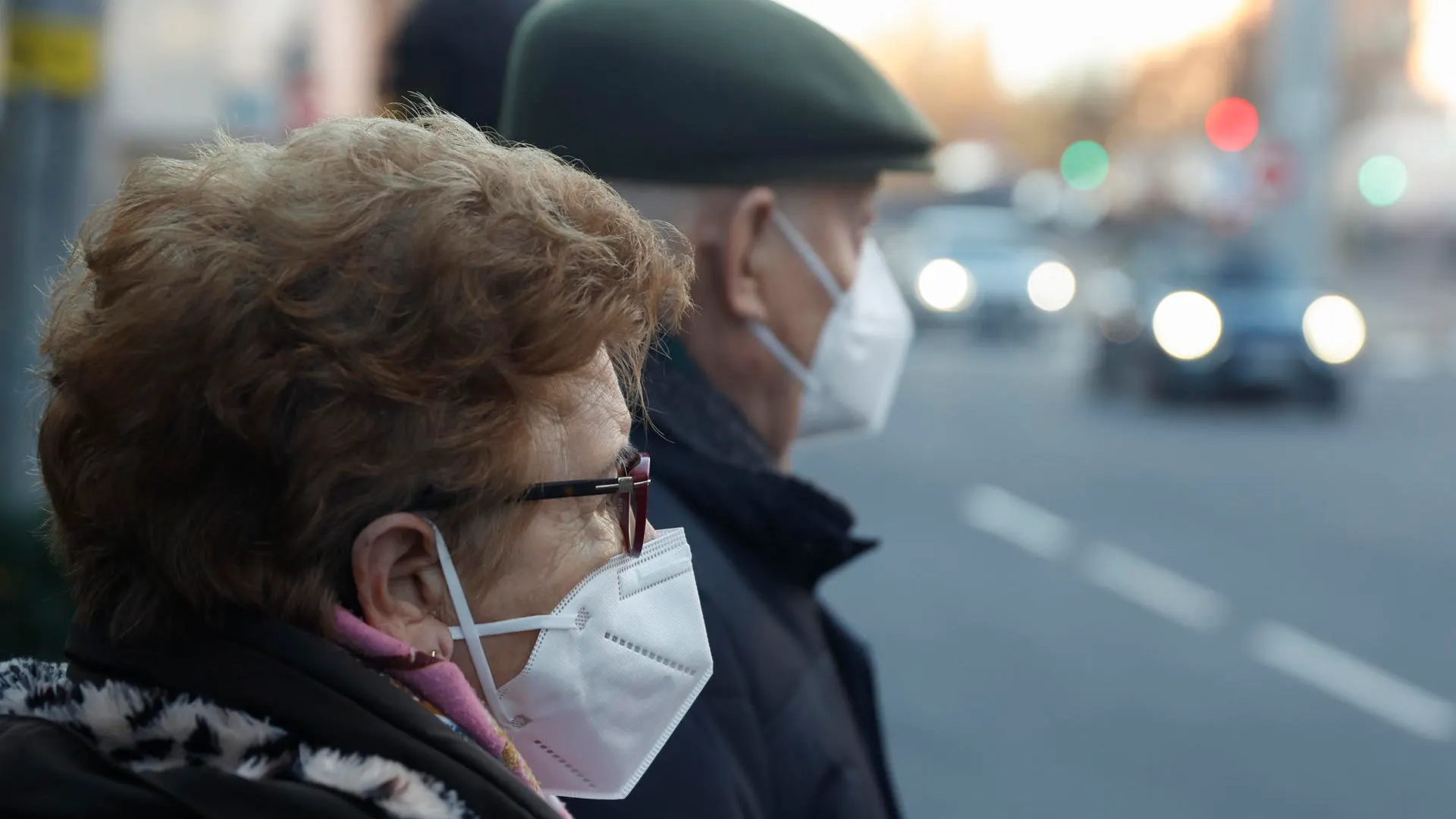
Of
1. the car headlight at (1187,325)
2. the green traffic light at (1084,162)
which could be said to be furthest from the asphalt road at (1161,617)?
the green traffic light at (1084,162)

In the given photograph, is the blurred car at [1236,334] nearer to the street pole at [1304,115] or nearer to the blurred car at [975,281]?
the street pole at [1304,115]

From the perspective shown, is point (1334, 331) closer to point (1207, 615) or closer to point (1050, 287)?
point (1207, 615)

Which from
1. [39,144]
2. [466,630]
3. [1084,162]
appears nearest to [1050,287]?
[1084,162]

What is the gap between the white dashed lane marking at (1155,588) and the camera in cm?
820

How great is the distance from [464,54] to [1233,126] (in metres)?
22.7

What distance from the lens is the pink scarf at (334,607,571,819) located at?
130 cm

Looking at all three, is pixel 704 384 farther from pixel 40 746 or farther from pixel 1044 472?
pixel 1044 472

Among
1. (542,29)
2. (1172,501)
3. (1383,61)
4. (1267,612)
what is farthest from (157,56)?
(1383,61)

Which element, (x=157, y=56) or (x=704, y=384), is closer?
(x=704, y=384)

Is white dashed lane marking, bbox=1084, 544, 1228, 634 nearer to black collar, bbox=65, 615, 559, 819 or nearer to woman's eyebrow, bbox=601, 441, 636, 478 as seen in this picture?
woman's eyebrow, bbox=601, 441, 636, 478

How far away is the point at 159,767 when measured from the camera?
1.20 m

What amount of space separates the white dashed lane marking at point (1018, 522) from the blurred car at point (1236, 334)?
15.9 ft

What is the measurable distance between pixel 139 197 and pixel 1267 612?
25.4ft

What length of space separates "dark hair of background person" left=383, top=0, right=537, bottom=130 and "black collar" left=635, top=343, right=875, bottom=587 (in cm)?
71
